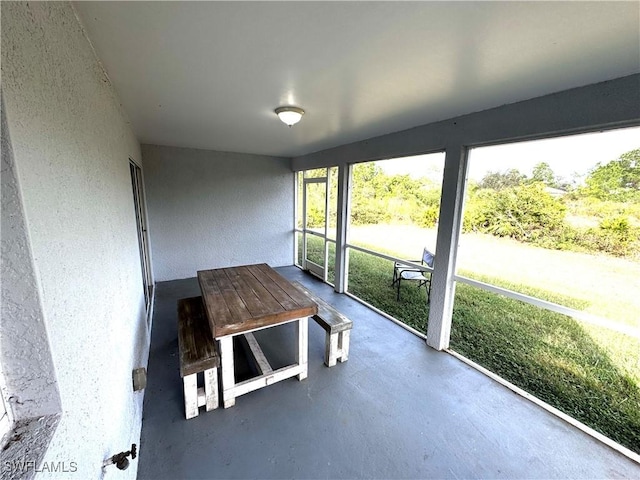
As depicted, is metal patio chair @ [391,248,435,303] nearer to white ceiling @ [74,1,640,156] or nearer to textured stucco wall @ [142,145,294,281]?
white ceiling @ [74,1,640,156]

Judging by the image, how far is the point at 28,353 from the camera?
0.59m

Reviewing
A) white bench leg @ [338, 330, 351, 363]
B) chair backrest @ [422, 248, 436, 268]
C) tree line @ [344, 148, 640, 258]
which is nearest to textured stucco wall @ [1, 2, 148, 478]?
white bench leg @ [338, 330, 351, 363]

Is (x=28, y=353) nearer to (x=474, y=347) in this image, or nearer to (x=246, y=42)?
(x=246, y=42)

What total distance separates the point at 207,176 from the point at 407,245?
3745mm

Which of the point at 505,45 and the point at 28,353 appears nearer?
the point at 28,353

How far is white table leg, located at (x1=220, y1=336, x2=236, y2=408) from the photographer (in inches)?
75.2

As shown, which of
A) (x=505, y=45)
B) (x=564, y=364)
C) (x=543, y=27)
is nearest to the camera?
(x=543, y=27)

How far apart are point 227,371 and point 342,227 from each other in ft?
8.71

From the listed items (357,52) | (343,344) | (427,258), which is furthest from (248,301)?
(427,258)

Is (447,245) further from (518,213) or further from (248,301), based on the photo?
(248,301)

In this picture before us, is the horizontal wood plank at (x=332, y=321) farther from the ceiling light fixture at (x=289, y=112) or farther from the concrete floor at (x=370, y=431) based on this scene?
the ceiling light fixture at (x=289, y=112)

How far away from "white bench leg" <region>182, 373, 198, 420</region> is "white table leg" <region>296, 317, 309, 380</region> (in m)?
0.82

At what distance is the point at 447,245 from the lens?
2.55 m

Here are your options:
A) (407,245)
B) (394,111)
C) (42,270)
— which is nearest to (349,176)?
(407,245)
